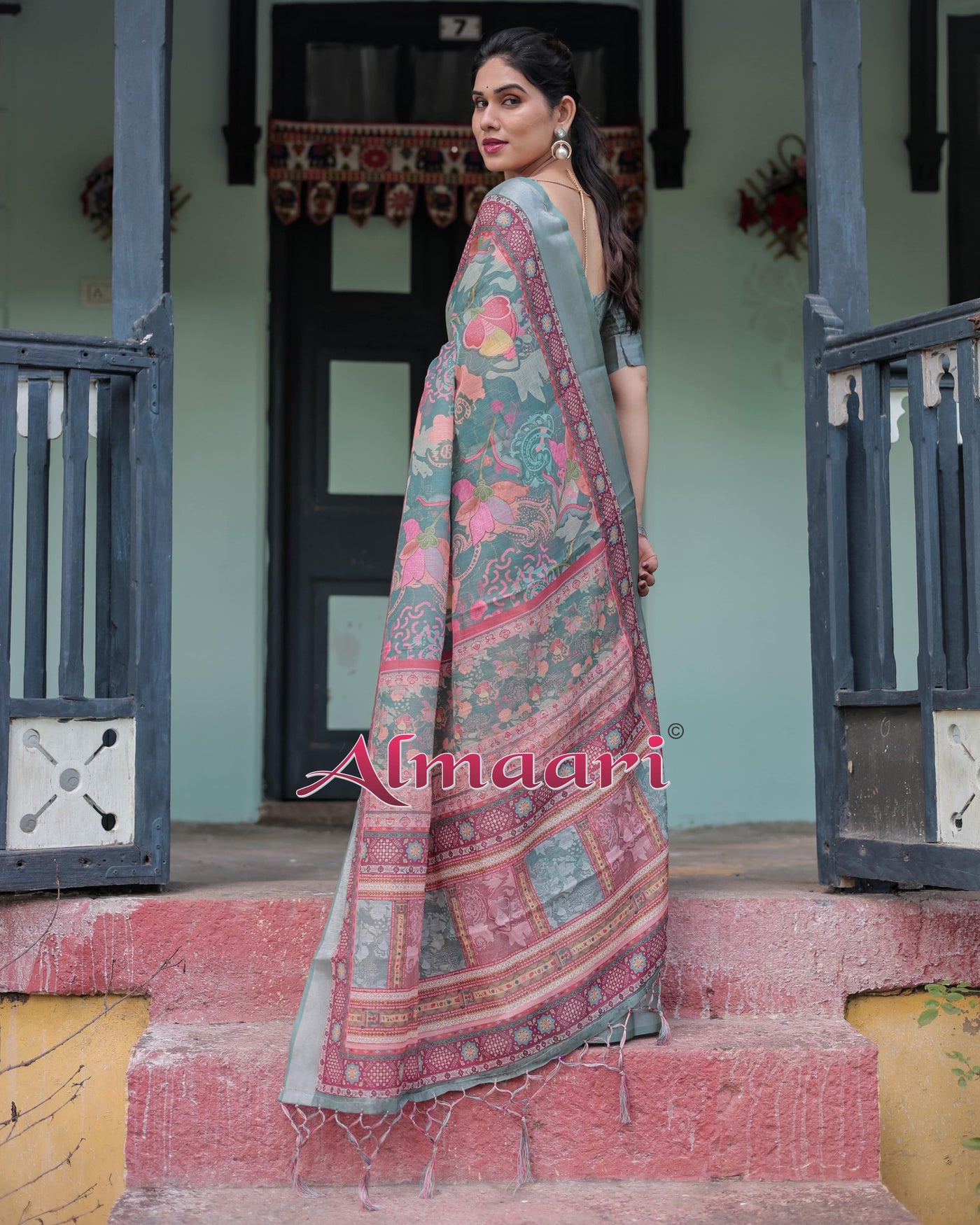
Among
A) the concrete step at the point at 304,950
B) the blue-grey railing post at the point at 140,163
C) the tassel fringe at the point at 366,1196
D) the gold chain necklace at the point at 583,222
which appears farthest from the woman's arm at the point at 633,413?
the tassel fringe at the point at 366,1196

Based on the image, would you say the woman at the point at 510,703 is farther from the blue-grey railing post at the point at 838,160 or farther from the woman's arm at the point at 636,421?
the blue-grey railing post at the point at 838,160

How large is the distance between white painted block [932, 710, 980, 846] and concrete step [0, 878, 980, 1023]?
10.2 inches


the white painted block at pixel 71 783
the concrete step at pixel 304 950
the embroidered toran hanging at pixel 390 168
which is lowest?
the concrete step at pixel 304 950

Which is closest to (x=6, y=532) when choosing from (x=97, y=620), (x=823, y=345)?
(x=97, y=620)

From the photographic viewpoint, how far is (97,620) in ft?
9.95

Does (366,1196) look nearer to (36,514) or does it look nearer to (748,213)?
(36,514)

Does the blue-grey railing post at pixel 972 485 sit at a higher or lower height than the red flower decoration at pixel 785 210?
lower

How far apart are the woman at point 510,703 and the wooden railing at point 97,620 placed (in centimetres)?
65

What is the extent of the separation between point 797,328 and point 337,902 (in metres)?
3.64

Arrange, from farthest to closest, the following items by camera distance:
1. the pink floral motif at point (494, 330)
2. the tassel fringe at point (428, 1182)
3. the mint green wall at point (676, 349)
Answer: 1. the mint green wall at point (676, 349)
2. the pink floral motif at point (494, 330)
3. the tassel fringe at point (428, 1182)

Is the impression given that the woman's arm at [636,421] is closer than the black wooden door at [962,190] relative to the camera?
Yes

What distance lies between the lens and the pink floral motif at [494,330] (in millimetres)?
2660

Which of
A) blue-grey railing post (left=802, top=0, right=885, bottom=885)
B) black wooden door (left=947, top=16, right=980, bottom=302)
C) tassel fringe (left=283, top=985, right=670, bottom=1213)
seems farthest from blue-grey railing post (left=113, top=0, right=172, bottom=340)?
black wooden door (left=947, top=16, right=980, bottom=302)

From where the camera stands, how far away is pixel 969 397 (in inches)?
108
